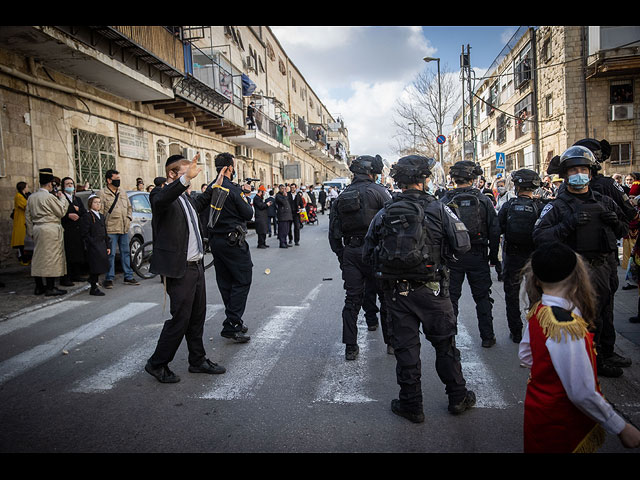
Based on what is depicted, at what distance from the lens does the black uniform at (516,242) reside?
201 inches

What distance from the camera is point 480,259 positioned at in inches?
203

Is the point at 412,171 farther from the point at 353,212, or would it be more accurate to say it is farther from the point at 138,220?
the point at 138,220

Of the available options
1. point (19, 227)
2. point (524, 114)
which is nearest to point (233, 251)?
point (19, 227)

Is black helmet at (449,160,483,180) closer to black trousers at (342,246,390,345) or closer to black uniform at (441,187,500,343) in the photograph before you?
black uniform at (441,187,500,343)

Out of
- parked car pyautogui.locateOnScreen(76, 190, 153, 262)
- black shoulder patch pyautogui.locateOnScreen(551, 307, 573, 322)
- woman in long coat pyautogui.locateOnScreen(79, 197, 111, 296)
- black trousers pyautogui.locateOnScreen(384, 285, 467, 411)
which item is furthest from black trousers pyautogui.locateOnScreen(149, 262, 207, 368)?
parked car pyautogui.locateOnScreen(76, 190, 153, 262)

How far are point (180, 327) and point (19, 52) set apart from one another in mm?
10968

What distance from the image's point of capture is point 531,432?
2.21 metres

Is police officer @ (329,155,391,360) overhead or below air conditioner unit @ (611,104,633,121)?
below

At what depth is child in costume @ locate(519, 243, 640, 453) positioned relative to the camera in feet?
6.53

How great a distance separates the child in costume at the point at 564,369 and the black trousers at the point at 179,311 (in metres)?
2.97

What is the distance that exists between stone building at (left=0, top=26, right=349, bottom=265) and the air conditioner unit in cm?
1844

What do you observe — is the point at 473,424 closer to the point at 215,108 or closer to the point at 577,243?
the point at 577,243

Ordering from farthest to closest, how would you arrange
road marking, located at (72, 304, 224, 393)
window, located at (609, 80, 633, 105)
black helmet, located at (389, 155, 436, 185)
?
window, located at (609, 80, 633, 105)
road marking, located at (72, 304, 224, 393)
black helmet, located at (389, 155, 436, 185)

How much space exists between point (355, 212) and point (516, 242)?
186cm
